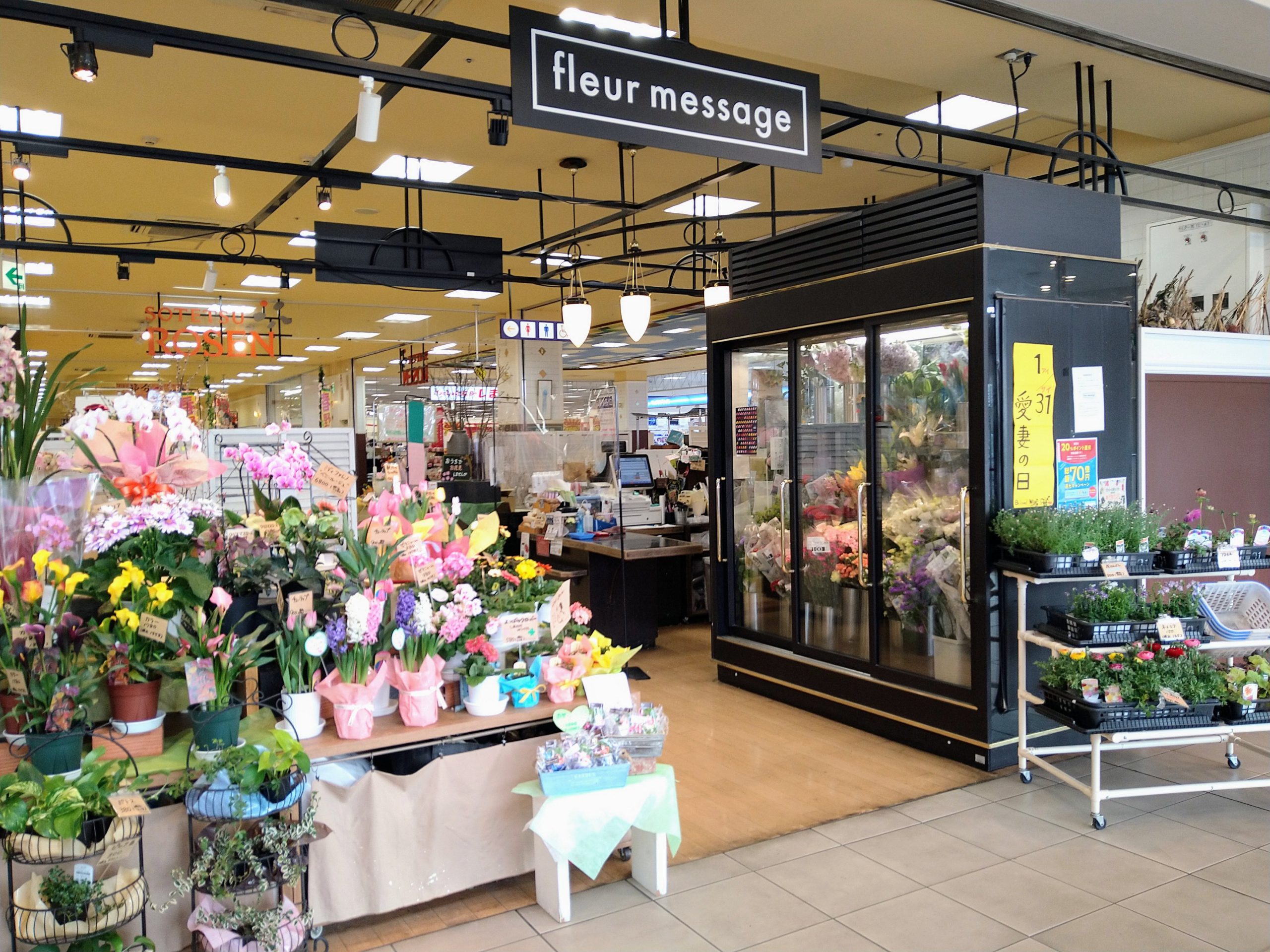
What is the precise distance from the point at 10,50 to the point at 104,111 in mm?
1034

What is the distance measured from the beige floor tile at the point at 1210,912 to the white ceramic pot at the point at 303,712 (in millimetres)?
2814

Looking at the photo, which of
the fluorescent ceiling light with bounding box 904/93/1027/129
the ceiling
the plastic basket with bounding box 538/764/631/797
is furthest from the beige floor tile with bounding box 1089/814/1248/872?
the fluorescent ceiling light with bounding box 904/93/1027/129

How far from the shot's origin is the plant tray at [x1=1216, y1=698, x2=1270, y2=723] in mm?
3834

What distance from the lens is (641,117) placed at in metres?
2.99

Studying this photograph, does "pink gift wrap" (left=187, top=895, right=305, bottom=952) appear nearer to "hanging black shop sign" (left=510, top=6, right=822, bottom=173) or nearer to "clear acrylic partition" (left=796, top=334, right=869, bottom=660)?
"hanging black shop sign" (left=510, top=6, right=822, bottom=173)

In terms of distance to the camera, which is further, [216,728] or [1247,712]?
[1247,712]

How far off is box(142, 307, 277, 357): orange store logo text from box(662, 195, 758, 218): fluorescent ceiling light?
5.78 meters

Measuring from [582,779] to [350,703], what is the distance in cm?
81

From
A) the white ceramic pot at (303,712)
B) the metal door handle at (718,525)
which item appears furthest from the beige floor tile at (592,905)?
the metal door handle at (718,525)

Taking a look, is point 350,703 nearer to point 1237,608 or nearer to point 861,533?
point 861,533

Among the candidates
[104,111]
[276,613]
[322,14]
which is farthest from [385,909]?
[104,111]

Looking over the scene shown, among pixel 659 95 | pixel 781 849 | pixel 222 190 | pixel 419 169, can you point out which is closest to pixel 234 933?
pixel 781 849

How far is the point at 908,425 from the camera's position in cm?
487

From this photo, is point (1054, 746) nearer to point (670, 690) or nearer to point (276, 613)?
point (670, 690)
